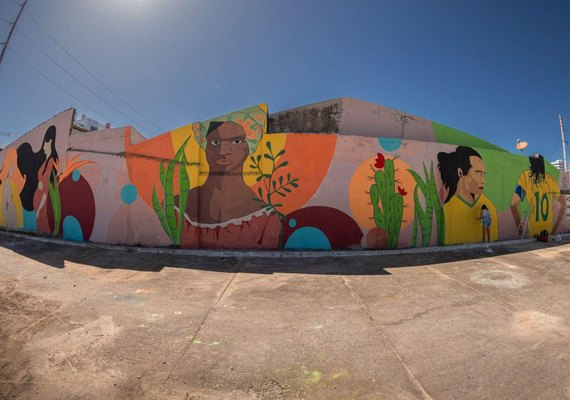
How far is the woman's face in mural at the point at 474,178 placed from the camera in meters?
8.67

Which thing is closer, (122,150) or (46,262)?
(46,262)

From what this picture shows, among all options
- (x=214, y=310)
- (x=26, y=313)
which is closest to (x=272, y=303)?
(x=214, y=310)

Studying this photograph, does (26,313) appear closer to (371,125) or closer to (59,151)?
(59,151)

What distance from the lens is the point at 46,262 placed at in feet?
19.6

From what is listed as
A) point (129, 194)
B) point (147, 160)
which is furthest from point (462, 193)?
point (129, 194)

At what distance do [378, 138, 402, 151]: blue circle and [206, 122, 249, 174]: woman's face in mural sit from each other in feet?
13.6

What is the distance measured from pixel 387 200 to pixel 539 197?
8430mm

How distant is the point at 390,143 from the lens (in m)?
7.91

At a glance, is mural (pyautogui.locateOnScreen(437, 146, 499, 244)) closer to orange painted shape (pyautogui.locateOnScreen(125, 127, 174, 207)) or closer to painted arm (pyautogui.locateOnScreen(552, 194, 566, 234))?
painted arm (pyautogui.locateOnScreen(552, 194, 566, 234))

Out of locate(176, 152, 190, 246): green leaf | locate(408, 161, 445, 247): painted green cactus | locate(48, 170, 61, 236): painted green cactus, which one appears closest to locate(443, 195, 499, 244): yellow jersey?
locate(408, 161, 445, 247): painted green cactus

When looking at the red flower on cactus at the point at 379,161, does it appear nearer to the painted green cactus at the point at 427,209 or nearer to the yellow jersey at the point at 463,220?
the painted green cactus at the point at 427,209

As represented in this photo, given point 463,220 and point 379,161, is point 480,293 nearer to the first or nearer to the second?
point 379,161

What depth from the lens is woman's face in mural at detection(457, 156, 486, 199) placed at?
8672mm

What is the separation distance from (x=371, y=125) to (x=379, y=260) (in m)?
4.55
